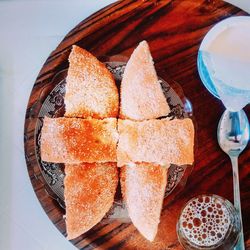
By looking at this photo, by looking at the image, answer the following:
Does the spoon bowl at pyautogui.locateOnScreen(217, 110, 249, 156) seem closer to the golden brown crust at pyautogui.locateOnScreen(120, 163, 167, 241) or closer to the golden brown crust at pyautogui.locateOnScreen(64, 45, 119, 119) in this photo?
the golden brown crust at pyautogui.locateOnScreen(120, 163, 167, 241)

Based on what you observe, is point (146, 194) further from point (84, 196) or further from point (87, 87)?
point (87, 87)

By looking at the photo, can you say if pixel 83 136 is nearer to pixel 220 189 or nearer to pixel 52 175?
pixel 52 175

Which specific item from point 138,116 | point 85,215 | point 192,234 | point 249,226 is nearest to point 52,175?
point 85,215

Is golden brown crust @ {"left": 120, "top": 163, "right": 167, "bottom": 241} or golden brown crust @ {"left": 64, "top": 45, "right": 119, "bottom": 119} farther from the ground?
golden brown crust @ {"left": 64, "top": 45, "right": 119, "bottom": 119}

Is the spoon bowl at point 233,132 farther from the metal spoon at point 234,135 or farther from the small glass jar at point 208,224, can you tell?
the small glass jar at point 208,224

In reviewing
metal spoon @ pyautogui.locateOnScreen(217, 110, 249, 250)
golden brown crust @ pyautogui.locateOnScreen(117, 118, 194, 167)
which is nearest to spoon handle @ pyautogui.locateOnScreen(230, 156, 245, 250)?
metal spoon @ pyautogui.locateOnScreen(217, 110, 249, 250)

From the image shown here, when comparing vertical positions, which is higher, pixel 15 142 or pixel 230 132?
pixel 15 142
